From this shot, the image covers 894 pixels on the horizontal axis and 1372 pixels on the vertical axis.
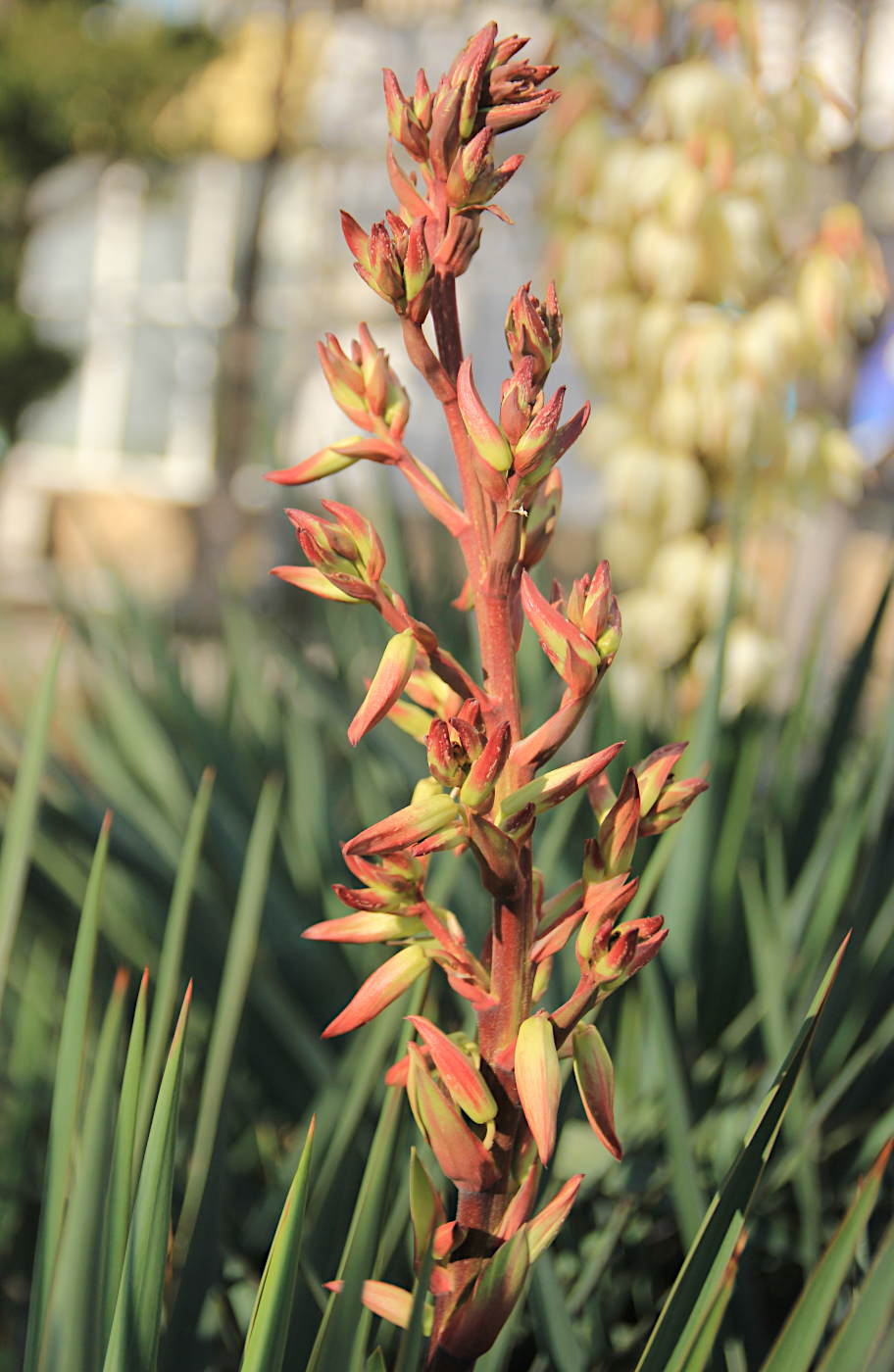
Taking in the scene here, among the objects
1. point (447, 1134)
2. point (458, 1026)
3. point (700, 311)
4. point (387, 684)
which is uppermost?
point (700, 311)

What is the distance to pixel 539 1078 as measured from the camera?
0.22 m

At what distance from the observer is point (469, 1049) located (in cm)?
27

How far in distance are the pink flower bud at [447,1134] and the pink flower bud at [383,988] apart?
0.06 feet

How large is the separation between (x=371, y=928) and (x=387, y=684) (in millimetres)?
72

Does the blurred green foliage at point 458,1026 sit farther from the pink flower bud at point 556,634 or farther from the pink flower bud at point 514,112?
the pink flower bud at point 514,112

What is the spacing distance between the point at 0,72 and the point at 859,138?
351cm

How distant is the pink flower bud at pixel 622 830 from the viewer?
25cm

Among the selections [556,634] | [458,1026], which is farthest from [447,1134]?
[458,1026]

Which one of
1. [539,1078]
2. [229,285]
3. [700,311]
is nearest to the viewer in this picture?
[539,1078]

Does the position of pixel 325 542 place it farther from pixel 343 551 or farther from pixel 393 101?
pixel 393 101

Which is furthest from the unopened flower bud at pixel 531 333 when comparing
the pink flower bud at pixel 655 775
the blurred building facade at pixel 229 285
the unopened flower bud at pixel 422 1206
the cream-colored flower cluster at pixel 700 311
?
the blurred building facade at pixel 229 285

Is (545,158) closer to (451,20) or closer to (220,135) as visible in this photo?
(451,20)

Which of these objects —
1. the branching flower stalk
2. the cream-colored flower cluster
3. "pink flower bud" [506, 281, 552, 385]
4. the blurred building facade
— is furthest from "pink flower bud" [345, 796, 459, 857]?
the blurred building facade

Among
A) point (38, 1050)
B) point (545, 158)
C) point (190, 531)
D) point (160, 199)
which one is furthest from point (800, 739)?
point (190, 531)
